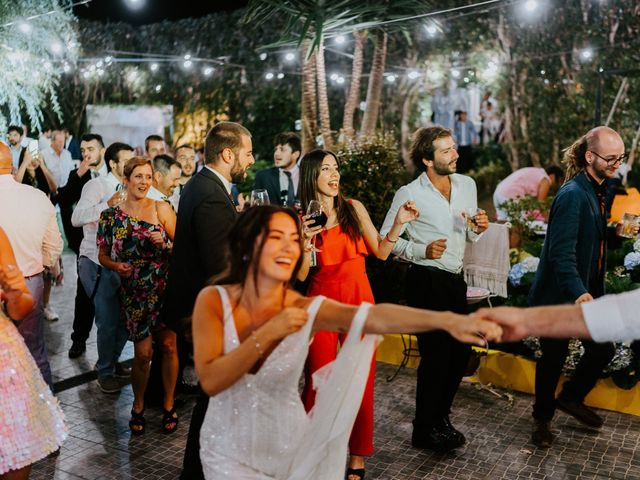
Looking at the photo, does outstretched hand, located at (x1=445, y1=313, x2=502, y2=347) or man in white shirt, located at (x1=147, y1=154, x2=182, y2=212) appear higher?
man in white shirt, located at (x1=147, y1=154, x2=182, y2=212)

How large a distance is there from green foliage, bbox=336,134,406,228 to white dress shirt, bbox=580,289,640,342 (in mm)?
4748

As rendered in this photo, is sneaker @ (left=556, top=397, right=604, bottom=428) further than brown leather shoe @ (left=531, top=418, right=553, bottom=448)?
Yes

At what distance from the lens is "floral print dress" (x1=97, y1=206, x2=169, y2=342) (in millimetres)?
4762

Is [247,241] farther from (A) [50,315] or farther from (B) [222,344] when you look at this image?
(A) [50,315]

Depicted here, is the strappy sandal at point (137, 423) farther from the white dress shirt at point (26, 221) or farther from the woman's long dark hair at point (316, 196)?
the woman's long dark hair at point (316, 196)

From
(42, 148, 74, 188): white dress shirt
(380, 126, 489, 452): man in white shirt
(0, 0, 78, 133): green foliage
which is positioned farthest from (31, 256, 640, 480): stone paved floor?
(0, 0, 78, 133): green foliage

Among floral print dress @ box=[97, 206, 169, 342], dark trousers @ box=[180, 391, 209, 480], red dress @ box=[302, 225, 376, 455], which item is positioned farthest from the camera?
floral print dress @ box=[97, 206, 169, 342]

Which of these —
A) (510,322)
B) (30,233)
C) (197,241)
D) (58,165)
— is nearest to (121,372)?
(30,233)

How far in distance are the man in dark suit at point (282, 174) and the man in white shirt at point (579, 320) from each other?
5334mm

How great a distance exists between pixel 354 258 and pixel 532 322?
1.89 metres

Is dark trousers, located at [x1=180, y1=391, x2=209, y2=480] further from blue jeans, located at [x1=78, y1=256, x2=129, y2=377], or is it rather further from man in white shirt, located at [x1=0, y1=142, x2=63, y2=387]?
blue jeans, located at [x1=78, y1=256, x2=129, y2=377]

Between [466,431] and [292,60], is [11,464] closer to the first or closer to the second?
[466,431]

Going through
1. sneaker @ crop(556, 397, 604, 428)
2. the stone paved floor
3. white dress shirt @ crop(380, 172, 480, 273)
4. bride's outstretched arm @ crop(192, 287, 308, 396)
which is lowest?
the stone paved floor

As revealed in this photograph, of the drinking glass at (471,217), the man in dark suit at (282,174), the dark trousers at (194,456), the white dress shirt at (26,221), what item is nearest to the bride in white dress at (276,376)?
the dark trousers at (194,456)
